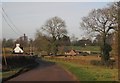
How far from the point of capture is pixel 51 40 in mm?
106250

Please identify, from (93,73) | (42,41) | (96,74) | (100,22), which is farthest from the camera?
(42,41)

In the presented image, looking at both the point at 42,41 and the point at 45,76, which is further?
the point at 42,41

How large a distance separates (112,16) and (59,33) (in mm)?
50126

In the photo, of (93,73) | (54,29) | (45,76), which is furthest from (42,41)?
(45,76)

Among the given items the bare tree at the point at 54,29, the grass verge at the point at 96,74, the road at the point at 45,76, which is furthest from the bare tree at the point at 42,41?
the road at the point at 45,76

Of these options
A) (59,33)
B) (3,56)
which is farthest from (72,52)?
(3,56)

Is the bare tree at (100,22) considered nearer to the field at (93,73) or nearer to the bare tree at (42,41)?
the field at (93,73)

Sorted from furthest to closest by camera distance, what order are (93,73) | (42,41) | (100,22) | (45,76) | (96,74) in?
1. (42,41)
2. (100,22)
3. (93,73)
4. (96,74)
5. (45,76)

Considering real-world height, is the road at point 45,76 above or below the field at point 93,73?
below

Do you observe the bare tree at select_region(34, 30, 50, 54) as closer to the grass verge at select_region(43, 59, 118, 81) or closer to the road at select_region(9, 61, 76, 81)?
the grass verge at select_region(43, 59, 118, 81)

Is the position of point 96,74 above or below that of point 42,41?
below

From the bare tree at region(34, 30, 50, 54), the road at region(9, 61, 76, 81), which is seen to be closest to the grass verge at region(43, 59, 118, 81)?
the road at region(9, 61, 76, 81)

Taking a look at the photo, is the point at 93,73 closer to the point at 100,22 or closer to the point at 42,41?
the point at 100,22

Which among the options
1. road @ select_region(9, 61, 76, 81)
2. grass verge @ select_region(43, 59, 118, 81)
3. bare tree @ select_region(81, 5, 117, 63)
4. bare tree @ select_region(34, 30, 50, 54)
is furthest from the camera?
bare tree @ select_region(34, 30, 50, 54)
